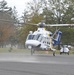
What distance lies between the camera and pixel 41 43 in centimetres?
4219

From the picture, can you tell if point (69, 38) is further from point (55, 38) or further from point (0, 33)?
point (55, 38)

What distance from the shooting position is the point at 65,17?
7225 cm

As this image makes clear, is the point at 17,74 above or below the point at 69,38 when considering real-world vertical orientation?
above

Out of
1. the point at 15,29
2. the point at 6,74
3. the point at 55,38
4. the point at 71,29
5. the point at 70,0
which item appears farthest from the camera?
the point at 15,29

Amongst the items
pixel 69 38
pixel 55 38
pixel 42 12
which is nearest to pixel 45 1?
pixel 42 12

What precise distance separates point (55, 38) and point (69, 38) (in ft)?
84.9

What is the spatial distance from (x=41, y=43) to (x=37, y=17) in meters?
30.4

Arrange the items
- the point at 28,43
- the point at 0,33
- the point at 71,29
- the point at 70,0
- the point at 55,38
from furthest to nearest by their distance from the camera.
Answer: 1. the point at 0,33
2. the point at 70,0
3. the point at 71,29
4. the point at 55,38
5. the point at 28,43

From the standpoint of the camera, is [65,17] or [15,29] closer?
[65,17]

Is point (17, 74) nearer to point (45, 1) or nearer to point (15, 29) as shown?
point (45, 1)

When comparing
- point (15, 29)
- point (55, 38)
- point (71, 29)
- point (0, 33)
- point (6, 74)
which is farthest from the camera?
point (15, 29)

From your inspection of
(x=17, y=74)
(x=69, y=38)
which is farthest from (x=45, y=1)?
(x=17, y=74)

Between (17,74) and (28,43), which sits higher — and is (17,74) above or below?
above

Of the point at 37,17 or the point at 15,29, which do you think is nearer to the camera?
the point at 37,17
